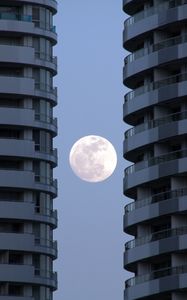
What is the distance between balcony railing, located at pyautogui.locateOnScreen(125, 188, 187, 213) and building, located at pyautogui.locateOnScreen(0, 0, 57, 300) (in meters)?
20.6

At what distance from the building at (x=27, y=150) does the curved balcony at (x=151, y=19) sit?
21.7m

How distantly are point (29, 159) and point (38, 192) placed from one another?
349 centimetres

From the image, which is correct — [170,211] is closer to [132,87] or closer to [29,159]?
[132,87]

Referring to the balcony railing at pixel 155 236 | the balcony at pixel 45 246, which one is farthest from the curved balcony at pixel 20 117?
the balcony railing at pixel 155 236

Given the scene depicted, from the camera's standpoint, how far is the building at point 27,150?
167 m

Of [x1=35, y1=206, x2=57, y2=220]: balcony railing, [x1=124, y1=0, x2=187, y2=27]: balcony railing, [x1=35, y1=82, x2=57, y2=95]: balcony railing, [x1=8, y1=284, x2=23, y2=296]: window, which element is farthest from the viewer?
[x1=35, y1=82, x2=57, y2=95]: balcony railing

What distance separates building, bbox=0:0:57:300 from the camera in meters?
167

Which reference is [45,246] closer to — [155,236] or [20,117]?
[20,117]

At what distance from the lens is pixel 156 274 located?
472 ft

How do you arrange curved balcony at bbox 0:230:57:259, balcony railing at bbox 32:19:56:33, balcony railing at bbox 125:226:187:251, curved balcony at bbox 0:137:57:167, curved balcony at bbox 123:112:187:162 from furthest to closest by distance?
1. balcony railing at bbox 32:19:56:33
2. curved balcony at bbox 0:137:57:167
3. curved balcony at bbox 0:230:57:259
4. curved balcony at bbox 123:112:187:162
5. balcony railing at bbox 125:226:187:251

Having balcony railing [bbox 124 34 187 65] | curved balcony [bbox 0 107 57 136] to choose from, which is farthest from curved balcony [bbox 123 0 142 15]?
curved balcony [bbox 0 107 57 136]

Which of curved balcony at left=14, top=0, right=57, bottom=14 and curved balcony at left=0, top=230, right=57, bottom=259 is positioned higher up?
curved balcony at left=14, top=0, right=57, bottom=14

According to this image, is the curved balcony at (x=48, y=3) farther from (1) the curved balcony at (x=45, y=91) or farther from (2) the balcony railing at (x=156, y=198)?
(2) the balcony railing at (x=156, y=198)

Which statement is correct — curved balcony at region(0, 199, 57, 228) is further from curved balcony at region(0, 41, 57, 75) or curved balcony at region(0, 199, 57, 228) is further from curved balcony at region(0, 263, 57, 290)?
curved balcony at region(0, 41, 57, 75)
